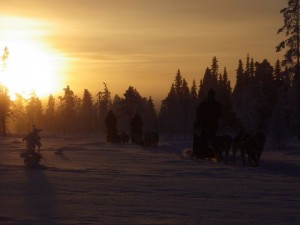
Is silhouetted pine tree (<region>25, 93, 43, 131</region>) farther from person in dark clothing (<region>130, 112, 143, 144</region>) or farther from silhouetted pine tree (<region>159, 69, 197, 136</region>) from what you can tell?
person in dark clothing (<region>130, 112, 143, 144</region>)

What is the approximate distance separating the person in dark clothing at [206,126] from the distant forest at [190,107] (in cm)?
1705

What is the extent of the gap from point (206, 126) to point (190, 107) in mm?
95618

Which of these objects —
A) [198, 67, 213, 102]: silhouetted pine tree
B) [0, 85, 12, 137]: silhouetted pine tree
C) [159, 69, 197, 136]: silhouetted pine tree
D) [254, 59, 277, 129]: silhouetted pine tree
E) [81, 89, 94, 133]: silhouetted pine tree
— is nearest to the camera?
[254, 59, 277, 129]: silhouetted pine tree

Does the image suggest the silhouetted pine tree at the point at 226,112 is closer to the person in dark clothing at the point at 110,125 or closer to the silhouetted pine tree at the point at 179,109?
the silhouetted pine tree at the point at 179,109

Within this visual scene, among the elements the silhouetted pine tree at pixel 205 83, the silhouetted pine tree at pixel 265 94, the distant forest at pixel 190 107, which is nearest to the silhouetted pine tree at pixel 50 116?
the distant forest at pixel 190 107

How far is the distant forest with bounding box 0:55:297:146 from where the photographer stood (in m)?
60.6

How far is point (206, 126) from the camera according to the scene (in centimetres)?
2502

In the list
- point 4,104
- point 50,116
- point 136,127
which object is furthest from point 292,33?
point 50,116

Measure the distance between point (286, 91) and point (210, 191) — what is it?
162 feet

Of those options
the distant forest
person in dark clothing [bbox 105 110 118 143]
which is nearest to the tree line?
the distant forest

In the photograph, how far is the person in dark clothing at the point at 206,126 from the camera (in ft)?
82.1

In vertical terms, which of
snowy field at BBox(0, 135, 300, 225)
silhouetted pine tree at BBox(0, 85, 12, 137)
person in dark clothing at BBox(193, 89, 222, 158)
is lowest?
snowy field at BBox(0, 135, 300, 225)

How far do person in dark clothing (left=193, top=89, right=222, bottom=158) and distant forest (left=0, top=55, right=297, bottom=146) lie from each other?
17049 mm

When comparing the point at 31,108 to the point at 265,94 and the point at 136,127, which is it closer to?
the point at 265,94
